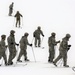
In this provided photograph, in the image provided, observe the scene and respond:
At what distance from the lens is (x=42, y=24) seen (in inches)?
1385

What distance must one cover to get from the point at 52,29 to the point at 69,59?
11469 mm

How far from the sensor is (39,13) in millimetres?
41969

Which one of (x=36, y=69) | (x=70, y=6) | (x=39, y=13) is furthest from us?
(x=70, y=6)

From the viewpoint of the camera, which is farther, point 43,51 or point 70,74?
point 43,51

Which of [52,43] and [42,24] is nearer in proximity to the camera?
[52,43]

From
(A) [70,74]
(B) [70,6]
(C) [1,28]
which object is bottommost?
(A) [70,74]

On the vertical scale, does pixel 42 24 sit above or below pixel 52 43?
above

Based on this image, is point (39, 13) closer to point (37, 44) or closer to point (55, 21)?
point (55, 21)

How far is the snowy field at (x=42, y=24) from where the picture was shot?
15258 mm

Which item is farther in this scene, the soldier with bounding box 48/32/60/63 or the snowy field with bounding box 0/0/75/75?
the soldier with bounding box 48/32/60/63

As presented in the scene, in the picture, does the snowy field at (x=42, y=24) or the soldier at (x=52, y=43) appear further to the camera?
the soldier at (x=52, y=43)

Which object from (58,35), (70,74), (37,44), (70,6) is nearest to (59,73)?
(70,74)

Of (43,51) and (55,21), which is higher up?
(55,21)

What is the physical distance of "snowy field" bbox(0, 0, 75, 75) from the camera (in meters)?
15.3
